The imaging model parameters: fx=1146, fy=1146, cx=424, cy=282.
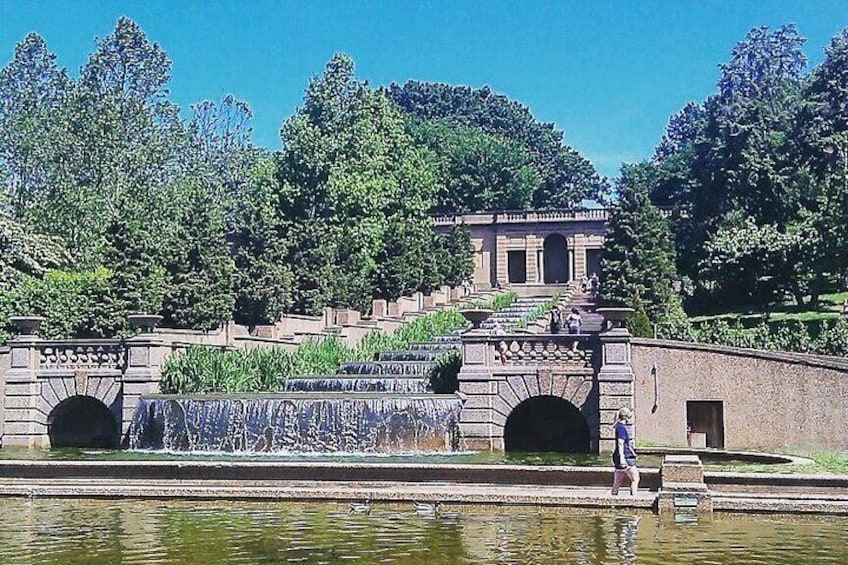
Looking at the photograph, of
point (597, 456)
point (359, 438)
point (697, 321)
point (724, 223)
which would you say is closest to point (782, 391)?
point (597, 456)

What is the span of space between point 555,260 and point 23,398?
203ft

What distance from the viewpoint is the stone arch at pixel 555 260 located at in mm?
84412

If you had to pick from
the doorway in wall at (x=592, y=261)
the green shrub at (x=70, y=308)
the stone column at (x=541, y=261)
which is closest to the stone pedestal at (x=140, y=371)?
the green shrub at (x=70, y=308)

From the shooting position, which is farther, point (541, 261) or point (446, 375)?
point (541, 261)

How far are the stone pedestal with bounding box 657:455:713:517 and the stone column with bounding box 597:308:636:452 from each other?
948 centimetres

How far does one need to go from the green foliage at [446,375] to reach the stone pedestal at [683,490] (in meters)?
12.6

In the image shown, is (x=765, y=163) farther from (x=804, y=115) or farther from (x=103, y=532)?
(x=103, y=532)

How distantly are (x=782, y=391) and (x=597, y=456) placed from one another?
4.18 meters

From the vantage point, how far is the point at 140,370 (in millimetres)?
27250

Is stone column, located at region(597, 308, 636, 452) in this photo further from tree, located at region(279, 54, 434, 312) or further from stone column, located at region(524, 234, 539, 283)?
stone column, located at region(524, 234, 539, 283)

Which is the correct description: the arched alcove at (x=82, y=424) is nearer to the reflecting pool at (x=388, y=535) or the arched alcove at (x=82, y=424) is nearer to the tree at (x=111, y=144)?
the reflecting pool at (x=388, y=535)

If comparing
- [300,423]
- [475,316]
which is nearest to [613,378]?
[475,316]

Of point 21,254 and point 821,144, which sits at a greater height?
point 821,144

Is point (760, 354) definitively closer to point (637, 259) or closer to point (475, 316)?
point (475, 316)
